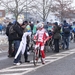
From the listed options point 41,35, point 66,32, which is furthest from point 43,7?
point 41,35

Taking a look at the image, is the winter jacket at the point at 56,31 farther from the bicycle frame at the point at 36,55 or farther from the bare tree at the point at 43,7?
the bare tree at the point at 43,7

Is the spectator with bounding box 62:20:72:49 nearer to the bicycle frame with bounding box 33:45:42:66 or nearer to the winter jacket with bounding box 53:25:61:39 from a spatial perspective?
the winter jacket with bounding box 53:25:61:39

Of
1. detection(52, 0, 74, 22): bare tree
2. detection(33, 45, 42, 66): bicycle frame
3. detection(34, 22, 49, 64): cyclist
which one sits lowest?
detection(33, 45, 42, 66): bicycle frame

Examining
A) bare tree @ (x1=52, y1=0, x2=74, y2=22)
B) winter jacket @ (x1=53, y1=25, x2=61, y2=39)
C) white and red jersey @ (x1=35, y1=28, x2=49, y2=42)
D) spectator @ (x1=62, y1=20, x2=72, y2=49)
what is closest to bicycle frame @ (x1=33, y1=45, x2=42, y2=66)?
white and red jersey @ (x1=35, y1=28, x2=49, y2=42)

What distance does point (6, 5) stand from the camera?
110 feet

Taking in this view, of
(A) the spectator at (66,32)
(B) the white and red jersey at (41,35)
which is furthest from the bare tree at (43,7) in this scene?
(B) the white and red jersey at (41,35)

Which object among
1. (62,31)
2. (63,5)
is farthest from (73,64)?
(63,5)

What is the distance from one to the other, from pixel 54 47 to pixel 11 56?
14.0ft

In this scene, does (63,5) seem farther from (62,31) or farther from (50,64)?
(50,64)

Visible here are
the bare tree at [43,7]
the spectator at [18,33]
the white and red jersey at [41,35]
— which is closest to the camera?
the spectator at [18,33]

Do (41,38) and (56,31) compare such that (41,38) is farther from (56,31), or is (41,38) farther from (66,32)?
(66,32)

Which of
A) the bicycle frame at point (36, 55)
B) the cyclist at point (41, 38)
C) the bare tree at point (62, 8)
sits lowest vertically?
the bicycle frame at point (36, 55)

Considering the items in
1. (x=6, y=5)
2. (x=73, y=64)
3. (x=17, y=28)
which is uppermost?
(x=6, y=5)

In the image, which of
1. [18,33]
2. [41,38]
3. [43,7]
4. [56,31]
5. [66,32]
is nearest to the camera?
[18,33]
